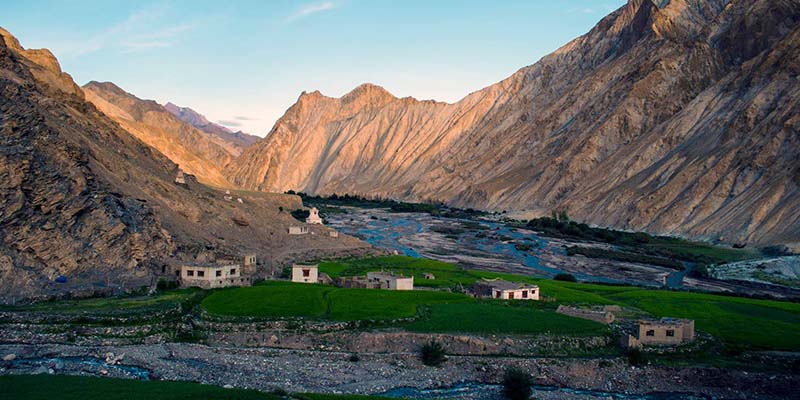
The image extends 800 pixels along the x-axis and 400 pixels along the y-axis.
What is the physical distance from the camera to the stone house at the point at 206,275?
39.6 metres

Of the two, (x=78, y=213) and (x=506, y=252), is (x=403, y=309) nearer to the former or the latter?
(x=78, y=213)

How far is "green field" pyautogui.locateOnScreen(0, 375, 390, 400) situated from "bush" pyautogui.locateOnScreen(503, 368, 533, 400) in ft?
18.0

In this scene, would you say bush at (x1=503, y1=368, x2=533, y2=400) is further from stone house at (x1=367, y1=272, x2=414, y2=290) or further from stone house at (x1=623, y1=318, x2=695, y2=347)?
stone house at (x1=367, y1=272, x2=414, y2=290)

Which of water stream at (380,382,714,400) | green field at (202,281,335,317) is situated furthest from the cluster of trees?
water stream at (380,382,714,400)

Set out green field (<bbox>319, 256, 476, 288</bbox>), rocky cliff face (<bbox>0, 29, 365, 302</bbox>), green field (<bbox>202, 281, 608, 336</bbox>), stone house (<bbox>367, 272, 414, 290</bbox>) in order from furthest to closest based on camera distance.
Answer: green field (<bbox>319, 256, 476, 288</bbox>)
stone house (<bbox>367, 272, 414, 290</bbox>)
rocky cliff face (<bbox>0, 29, 365, 302</bbox>)
green field (<bbox>202, 281, 608, 336</bbox>)

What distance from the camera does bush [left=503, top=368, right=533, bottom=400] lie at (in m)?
26.0

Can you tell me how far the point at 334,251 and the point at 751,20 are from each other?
88703 mm

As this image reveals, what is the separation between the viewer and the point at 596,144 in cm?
12431

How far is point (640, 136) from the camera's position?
12194 centimetres

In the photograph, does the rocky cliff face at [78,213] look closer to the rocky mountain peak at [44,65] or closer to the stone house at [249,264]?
the stone house at [249,264]

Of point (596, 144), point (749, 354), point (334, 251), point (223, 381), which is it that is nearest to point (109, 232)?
point (223, 381)

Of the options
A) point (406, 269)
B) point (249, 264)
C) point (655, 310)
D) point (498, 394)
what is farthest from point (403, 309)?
point (406, 269)

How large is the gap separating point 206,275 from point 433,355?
15434 mm

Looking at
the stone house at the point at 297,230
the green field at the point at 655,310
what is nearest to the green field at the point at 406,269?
the green field at the point at 655,310
